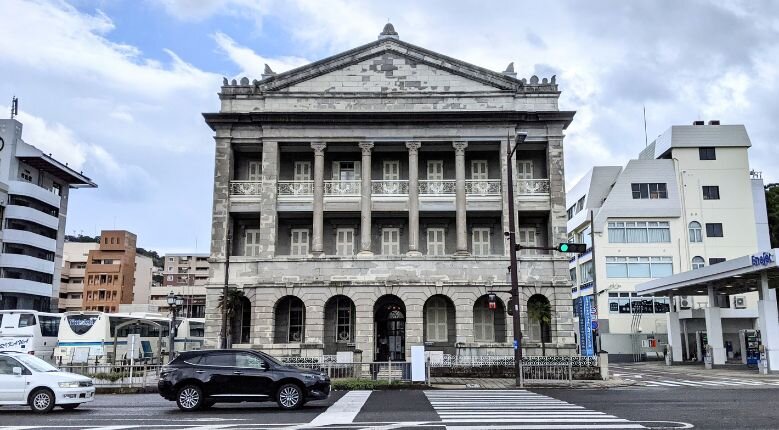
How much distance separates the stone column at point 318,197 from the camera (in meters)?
34.2

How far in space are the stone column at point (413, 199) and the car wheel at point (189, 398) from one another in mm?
18659

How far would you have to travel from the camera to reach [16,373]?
16.3 meters

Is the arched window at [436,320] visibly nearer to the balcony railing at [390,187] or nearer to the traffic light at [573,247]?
the balcony railing at [390,187]

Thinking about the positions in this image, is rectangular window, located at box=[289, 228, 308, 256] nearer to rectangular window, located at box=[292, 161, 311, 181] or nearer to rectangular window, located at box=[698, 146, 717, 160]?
rectangular window, located at box=[292, 161, 311, 181]

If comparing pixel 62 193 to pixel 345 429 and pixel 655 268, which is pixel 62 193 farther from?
pixel 345 429

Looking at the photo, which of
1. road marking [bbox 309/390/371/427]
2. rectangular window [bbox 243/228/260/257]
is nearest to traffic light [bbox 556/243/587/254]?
road marking [bbox 309/390/371/427]

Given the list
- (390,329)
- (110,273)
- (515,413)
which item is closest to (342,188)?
(390,329)

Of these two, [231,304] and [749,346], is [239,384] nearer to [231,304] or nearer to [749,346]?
[231,304]

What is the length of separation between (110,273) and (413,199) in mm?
65387

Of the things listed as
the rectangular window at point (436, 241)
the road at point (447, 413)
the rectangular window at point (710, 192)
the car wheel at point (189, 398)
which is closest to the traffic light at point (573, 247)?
the road at point (447, 413)

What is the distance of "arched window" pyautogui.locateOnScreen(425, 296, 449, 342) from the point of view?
3450 centimetres

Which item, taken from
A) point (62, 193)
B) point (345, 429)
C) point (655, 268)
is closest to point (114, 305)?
point (62, 193)

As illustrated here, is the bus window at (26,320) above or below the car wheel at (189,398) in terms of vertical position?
above

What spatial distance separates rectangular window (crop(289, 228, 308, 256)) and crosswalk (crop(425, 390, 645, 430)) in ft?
54.9
